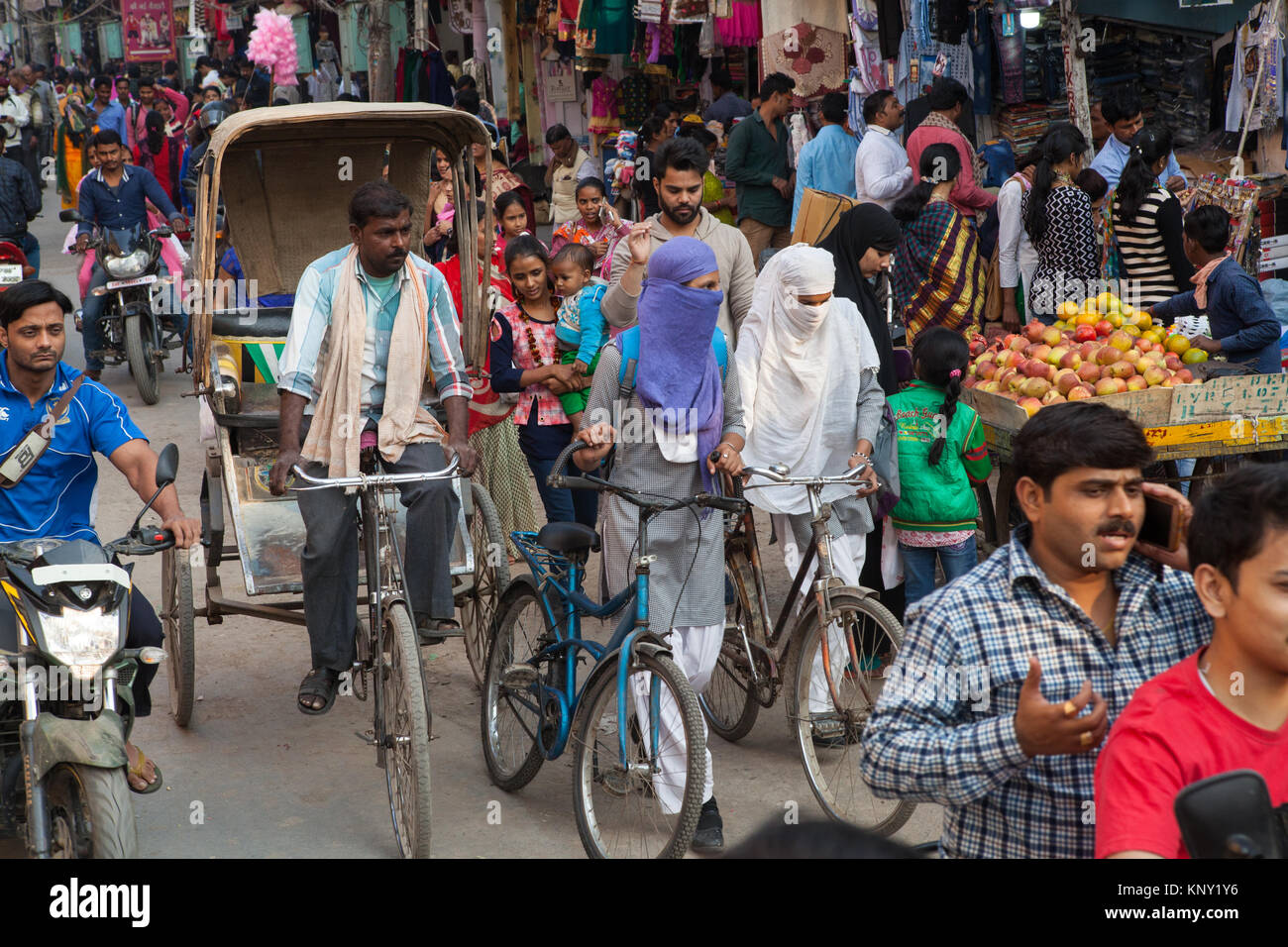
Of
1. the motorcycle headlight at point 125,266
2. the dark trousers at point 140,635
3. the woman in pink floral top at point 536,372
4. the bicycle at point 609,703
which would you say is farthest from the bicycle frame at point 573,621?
the motorcycle headlight at point 125,266

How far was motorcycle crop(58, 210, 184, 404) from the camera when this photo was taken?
10.6m

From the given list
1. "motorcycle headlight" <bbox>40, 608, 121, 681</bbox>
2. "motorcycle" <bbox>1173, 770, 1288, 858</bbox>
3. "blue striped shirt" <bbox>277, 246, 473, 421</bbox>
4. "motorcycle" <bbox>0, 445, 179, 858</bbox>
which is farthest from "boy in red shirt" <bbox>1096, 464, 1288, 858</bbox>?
"blue striped shirt" <bbox>277, 246, 473, 421</bbox>

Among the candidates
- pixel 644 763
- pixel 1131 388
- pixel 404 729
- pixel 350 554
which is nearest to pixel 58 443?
pixel 350 554

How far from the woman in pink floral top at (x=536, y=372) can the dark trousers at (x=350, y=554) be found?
53.1 inches

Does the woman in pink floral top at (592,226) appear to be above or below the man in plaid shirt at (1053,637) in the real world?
above

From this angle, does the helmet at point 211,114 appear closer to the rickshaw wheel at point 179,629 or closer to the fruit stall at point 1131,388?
the rickshaw wheel at point 179,629

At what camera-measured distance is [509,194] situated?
8.01m

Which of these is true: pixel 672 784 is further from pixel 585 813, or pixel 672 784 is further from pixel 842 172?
pixel 842 172

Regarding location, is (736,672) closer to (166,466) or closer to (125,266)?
(166,466)

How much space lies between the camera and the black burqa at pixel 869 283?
574 cm

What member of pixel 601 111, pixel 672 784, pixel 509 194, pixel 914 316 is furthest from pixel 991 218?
pixel 601 111

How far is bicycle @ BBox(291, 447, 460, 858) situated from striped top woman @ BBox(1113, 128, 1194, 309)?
191 inches
